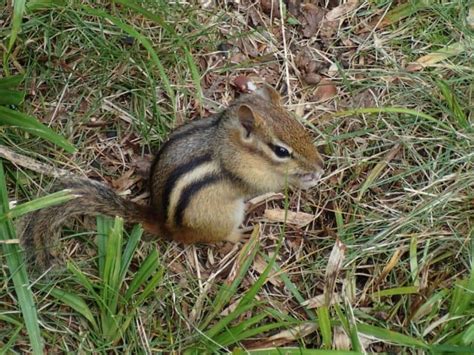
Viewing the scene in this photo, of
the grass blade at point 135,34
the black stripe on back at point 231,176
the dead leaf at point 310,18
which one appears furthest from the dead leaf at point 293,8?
the black stripe on back at point 231,176

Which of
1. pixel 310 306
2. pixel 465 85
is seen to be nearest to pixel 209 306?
pixel 310 306

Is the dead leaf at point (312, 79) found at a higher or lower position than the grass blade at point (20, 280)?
higher

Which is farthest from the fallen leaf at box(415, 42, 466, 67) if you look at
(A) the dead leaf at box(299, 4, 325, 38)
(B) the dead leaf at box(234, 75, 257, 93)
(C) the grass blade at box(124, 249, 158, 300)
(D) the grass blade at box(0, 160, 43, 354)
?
(D) the grass blade at box(0, 160, 43, 354)

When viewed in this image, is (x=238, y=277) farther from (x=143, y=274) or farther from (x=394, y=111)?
(x=394, y=111)

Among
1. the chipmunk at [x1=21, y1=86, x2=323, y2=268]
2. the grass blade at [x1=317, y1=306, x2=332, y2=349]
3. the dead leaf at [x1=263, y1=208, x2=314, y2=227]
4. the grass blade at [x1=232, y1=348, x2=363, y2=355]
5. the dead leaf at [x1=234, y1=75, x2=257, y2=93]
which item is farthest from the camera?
the dead leaf at [x1=234, y1=75, x2=257, y2=93]

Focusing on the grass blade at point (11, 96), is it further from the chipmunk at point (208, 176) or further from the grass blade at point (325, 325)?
the grass blade at point (325, 325)

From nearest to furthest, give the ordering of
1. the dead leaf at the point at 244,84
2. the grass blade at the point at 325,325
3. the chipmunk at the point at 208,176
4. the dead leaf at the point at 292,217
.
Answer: the grass blade at the point at 325,325
the chipmunk at the point at 208,176
the dead leaf at the point at 292,217
the dead leaf at the point at 244,84

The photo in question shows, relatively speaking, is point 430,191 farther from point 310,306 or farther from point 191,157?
point 191,157

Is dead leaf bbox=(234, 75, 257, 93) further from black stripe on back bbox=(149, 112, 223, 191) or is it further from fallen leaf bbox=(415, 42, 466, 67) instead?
fallen leaf bbox=(415, 42, 466, 67)
